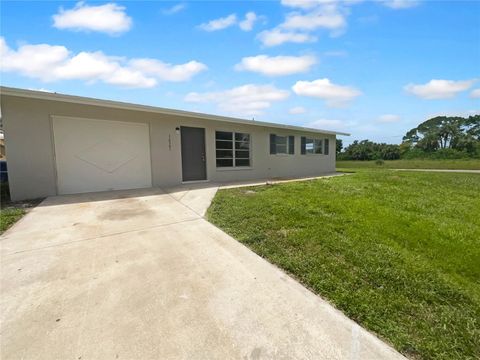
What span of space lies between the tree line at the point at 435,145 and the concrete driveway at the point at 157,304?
37.1 m

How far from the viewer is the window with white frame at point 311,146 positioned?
12.3 metres

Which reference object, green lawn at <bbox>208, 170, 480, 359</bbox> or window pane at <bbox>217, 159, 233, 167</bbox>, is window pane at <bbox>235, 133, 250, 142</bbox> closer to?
window pane at <bbox>217, 159, 233, 167</bbox>

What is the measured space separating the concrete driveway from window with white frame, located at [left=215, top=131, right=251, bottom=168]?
584 cm

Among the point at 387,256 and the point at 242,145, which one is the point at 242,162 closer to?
the point at 242,145

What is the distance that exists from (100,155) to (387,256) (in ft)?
23.0

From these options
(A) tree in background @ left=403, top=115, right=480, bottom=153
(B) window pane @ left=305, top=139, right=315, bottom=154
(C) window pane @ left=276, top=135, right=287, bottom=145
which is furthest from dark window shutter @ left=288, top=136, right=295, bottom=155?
(A) tree in background @ left=403, top=115, right=480, bottom=153

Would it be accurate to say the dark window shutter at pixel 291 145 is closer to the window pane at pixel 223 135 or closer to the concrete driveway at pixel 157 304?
the window pane at pixel 223 135

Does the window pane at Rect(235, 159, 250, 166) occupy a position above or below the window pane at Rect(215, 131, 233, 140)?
below

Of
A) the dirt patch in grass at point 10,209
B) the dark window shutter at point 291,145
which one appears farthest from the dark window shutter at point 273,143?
the dirt patch in grass at point 10,209

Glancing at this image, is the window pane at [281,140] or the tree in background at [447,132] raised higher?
the tree in background at [447,132]

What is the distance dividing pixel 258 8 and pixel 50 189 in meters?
7.12

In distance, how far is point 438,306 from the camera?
185 cm

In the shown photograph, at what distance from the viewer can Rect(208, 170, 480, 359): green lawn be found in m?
1.66

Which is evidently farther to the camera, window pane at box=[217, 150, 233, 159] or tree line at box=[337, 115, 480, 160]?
tree line at box=[337, 115, 480, 160]
